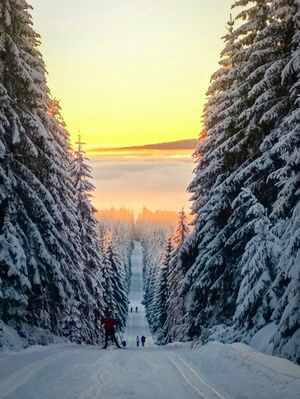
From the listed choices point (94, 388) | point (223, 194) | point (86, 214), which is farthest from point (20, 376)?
point (86, 214)

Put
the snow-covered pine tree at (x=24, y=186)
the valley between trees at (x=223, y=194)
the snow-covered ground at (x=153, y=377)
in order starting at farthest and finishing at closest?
the snow-covered pine tree at (x=24, y=186), the valley between trees at (x=223, y=194), the snow-covered ground at (x=153, y=377)

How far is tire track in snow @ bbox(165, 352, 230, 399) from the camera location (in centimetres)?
835

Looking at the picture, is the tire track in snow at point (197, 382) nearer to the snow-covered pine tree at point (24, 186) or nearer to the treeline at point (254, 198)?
the treeline at point (254, 198)

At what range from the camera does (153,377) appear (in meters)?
10.7

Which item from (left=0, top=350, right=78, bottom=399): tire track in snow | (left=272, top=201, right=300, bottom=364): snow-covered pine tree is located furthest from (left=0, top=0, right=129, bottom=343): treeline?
(left=272, top=201, right=300, bottom=364): snow-covered pine tree

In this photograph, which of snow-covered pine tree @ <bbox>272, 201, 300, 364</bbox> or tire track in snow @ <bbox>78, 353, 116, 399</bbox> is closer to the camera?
tire track in snow @ <bbox>78, 353, 116, 399</bbox>

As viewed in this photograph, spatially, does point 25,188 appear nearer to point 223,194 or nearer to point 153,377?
point 223,194

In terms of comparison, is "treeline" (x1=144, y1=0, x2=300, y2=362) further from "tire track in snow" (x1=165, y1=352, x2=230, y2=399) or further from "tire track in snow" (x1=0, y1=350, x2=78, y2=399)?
"tire track in snow" (x1=0, y1=350, x2=78, y2=399)

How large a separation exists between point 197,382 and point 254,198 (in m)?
8.92

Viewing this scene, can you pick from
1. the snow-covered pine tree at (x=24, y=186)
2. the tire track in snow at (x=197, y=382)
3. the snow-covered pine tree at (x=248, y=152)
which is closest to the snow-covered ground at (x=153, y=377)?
the tire track in snow at (x=197, y=382)

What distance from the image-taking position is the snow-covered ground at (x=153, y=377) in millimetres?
8578

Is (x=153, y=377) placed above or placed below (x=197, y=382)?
below

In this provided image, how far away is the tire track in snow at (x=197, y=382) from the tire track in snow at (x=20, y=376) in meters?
3.36

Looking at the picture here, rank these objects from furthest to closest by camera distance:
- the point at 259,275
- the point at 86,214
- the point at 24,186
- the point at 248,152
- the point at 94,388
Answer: the point at 86,214 < the point at 248,152 < the point at 24,186 < the point at 259,275 < the point at 94,388
